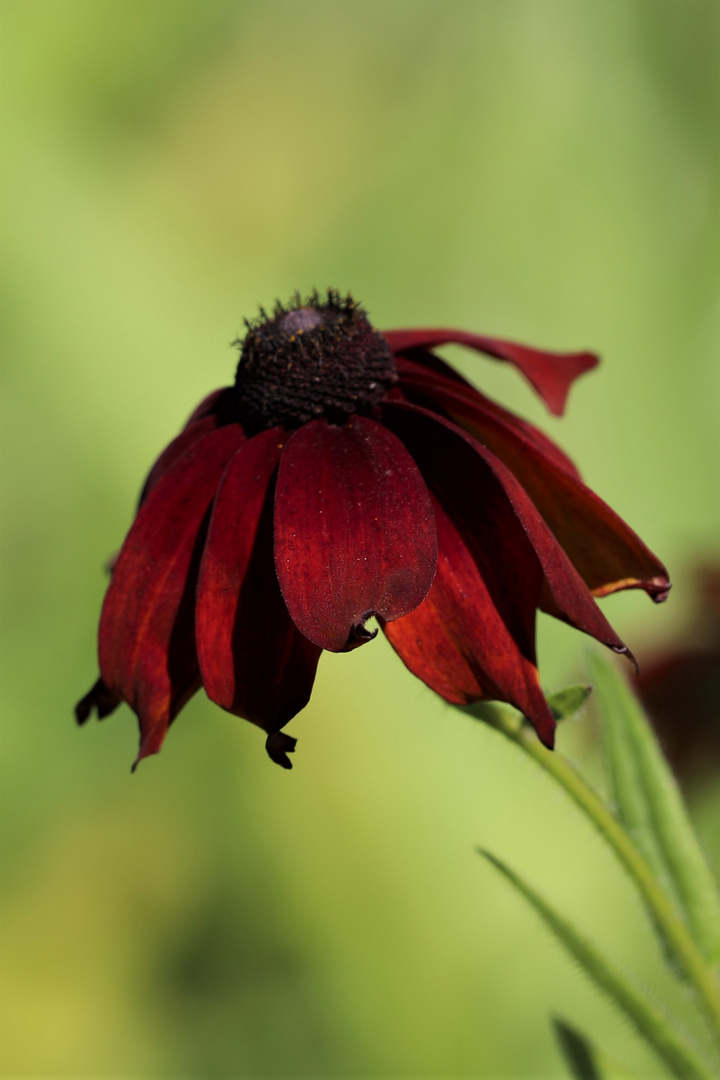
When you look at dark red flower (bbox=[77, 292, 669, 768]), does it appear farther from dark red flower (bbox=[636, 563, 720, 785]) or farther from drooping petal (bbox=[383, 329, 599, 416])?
dark red flower (bbox=[636, 563, 720, 785])

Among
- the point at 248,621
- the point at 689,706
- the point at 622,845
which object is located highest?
the point at 248,621

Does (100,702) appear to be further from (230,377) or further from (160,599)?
(230,377)

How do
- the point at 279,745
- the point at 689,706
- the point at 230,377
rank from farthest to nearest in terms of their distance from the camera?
the point at 230,377
the point at 689,706
the point at 279,745

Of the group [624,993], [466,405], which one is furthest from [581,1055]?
[466,405]

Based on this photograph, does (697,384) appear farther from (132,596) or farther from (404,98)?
(132,596)

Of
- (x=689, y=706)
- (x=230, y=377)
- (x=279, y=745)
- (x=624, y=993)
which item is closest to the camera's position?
(x=279, y=745)

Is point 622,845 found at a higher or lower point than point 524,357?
lower

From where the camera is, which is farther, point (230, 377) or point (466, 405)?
point (230, 377)

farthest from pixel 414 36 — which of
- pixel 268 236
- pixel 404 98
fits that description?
pixel 268 236
